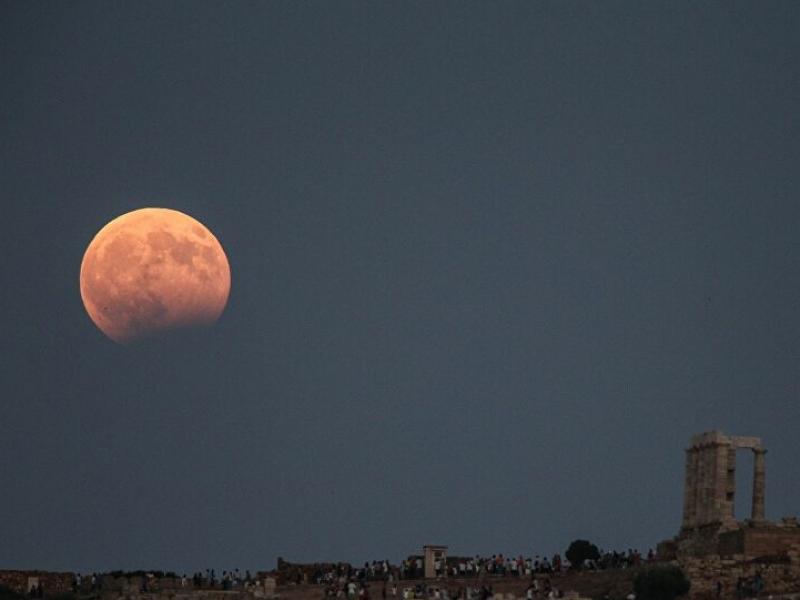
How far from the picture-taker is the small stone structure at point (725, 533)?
83562 millimetres

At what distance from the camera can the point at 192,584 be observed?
94.8 meters

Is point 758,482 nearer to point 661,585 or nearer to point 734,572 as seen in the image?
point 734,572

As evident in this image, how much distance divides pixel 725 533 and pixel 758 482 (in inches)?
225

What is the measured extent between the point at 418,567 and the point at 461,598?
1050 cm

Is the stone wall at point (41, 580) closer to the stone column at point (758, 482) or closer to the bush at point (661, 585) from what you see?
the bush at point (661, 585)

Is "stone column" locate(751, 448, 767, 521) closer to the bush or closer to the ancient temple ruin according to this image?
the ancient temple ruin

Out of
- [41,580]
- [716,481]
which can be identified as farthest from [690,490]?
[41,580]

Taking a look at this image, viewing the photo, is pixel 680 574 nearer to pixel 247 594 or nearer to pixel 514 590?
→ pixel 514 590

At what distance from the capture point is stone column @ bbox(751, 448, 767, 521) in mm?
94562

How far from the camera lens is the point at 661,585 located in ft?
267

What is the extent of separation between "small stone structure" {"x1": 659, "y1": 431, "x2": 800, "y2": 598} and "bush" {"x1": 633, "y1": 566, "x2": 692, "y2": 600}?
23.5 inches

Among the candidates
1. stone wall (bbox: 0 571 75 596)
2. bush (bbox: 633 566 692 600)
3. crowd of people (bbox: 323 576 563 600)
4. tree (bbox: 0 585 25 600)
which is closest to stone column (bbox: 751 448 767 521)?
crowd of people (bbox: 323 576 563 600)

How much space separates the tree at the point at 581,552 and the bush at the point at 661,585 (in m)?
21.7

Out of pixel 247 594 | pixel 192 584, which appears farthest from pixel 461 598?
pixel 192 584
